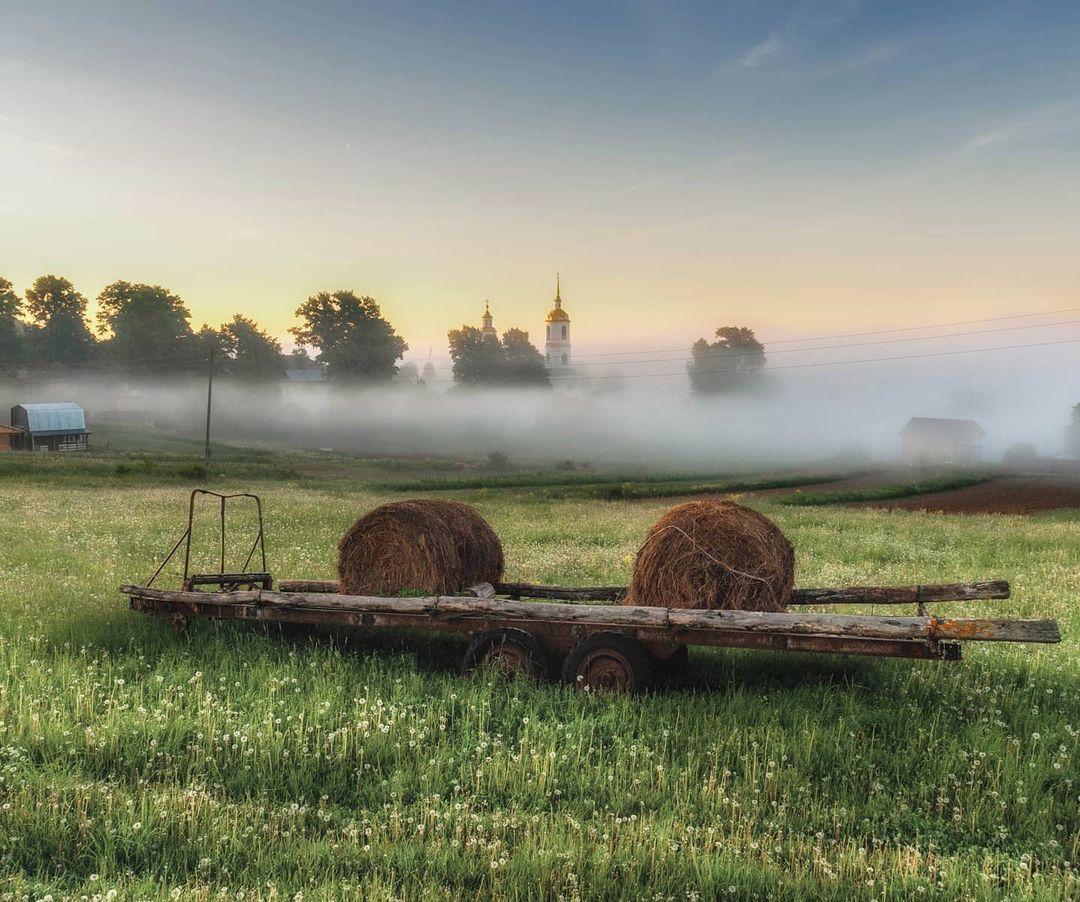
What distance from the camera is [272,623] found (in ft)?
32.8

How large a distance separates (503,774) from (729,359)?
460 ft

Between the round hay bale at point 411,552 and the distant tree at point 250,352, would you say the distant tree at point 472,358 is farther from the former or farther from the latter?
the round hay bale at point 411,552

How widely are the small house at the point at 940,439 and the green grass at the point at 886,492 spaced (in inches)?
1742

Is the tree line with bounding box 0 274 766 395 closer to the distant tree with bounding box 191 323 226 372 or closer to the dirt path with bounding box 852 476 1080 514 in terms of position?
the distant tree with bounding box 191 323 226 372

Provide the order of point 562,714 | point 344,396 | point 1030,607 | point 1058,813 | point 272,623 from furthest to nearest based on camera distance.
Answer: point 344,396, point 1030,607, point 272,623, point 562,714, point 1058,813

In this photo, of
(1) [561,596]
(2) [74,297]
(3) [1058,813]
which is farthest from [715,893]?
(2) [74,297]

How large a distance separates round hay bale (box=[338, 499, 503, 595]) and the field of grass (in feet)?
2.67

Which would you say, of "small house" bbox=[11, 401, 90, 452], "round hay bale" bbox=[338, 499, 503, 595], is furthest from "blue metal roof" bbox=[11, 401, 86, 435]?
"round hay bale" bbox=[338, 499, 503, 595]

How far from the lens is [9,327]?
101 metres

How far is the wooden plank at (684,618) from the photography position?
636 centimetres

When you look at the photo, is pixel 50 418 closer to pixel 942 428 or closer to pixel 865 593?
pixel 865 593

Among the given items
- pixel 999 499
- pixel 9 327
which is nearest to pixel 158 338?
pixel 9 327

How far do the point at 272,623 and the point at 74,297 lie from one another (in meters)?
123

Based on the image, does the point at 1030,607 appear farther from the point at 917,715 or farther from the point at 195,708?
the point at 195,708
